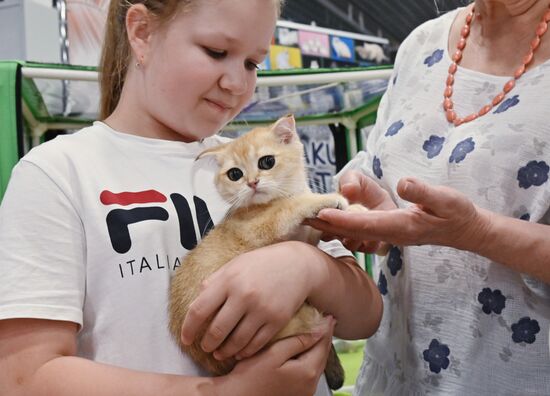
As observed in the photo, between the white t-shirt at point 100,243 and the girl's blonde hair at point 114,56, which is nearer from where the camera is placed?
the white t-shirt at point 100,243

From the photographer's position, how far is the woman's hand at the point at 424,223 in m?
0.79

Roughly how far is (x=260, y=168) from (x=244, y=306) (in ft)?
1.01

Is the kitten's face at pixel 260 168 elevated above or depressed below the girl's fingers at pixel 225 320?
above

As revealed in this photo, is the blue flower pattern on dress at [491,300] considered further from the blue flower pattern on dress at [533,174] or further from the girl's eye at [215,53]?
the girl's eye at [215,53]

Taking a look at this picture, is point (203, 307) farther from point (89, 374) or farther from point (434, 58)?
point (434, 58)

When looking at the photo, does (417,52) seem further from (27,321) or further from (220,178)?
(27,321)

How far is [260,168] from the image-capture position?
1.00m

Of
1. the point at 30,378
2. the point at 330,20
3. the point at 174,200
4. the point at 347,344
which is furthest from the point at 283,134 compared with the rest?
the point at 330,20

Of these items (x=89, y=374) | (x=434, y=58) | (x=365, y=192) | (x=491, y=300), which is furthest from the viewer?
(x=434, y=58)

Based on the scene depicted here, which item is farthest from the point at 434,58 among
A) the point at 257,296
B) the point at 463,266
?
the point at 257,296

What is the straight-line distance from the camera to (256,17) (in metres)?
0.93

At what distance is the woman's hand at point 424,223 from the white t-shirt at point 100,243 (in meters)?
0.26

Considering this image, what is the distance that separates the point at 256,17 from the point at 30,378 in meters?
0.64

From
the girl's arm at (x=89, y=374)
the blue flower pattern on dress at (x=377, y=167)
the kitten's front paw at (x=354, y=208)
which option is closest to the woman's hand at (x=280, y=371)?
the girl's arm at (x=89, y=374)
